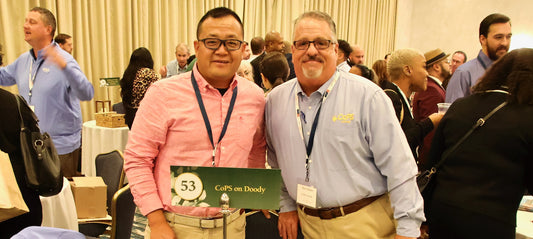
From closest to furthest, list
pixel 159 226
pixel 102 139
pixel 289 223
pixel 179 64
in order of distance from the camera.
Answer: pixel 159 226 < pixel 289 223 < pixel 102 139 < pixel 179 64

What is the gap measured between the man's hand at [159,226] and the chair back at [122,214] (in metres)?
0.68

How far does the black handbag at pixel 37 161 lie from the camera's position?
6.33ft

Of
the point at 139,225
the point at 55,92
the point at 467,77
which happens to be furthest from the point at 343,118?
the point at 55,92

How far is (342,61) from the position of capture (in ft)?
14.5

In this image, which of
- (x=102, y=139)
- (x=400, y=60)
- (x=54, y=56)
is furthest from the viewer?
(x=102, y=139)

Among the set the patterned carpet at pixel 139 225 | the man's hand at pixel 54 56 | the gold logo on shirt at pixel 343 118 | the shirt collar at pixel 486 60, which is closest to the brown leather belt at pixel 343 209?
the gold logo on shirt at pixel 343 118

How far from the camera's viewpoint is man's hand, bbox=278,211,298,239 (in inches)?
70.7

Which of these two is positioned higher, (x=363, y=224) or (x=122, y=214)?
(x=363, y=224)

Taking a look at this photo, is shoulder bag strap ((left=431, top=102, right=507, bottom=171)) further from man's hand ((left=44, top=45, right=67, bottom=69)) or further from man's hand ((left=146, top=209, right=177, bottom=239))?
man's hand ((left=44, top=45, right=67, bottom=69))

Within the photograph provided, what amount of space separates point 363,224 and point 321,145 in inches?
14.6

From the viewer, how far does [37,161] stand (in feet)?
6.41

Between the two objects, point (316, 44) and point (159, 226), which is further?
point (316, 44)

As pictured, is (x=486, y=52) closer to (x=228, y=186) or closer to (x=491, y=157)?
(x=491, y=157)

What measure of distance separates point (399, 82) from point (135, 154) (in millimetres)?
1879
